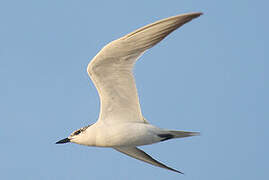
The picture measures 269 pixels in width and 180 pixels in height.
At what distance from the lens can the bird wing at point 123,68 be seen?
402 inches

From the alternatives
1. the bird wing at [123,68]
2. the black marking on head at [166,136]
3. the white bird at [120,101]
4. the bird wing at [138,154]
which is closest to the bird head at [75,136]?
the white bird at [120,101]

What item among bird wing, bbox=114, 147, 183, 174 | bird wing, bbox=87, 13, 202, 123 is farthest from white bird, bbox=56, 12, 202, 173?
bird wing, bbox=114, 147, 183, 174

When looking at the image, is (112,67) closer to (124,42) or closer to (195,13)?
(124,42)

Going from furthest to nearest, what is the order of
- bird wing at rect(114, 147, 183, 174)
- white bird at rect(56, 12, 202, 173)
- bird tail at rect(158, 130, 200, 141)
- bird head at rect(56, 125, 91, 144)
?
bird wing at rect(114, 147, 183, 174) → bird head at rect(56, 125, 91, 144) → bird tail at rect(158, 130, 200, 141) → white bird at rect(56, 12, 202, 173)

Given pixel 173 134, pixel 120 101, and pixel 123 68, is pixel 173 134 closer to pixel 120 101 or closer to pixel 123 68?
pixel 120 101

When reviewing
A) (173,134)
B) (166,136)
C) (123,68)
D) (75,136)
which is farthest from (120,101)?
(75,136)

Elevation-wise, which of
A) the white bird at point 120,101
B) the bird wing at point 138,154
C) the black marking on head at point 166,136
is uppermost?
the white bird at point 120,101

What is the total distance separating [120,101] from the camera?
1210 cm

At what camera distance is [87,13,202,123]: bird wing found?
1020 cm

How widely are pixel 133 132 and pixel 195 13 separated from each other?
3524 millimetres

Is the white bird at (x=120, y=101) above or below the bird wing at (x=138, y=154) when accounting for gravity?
above

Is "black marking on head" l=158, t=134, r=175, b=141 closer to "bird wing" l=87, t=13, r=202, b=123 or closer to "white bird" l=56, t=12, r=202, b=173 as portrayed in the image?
"white bird" l=56, t=12, r=202, b=173

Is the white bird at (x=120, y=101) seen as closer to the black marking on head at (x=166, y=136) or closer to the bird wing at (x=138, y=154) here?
the black marking on head at (x=166, y=136)

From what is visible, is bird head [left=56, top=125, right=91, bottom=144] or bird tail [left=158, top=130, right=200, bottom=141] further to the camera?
bird head [left=56, top=125, right=91, bottom=144]
